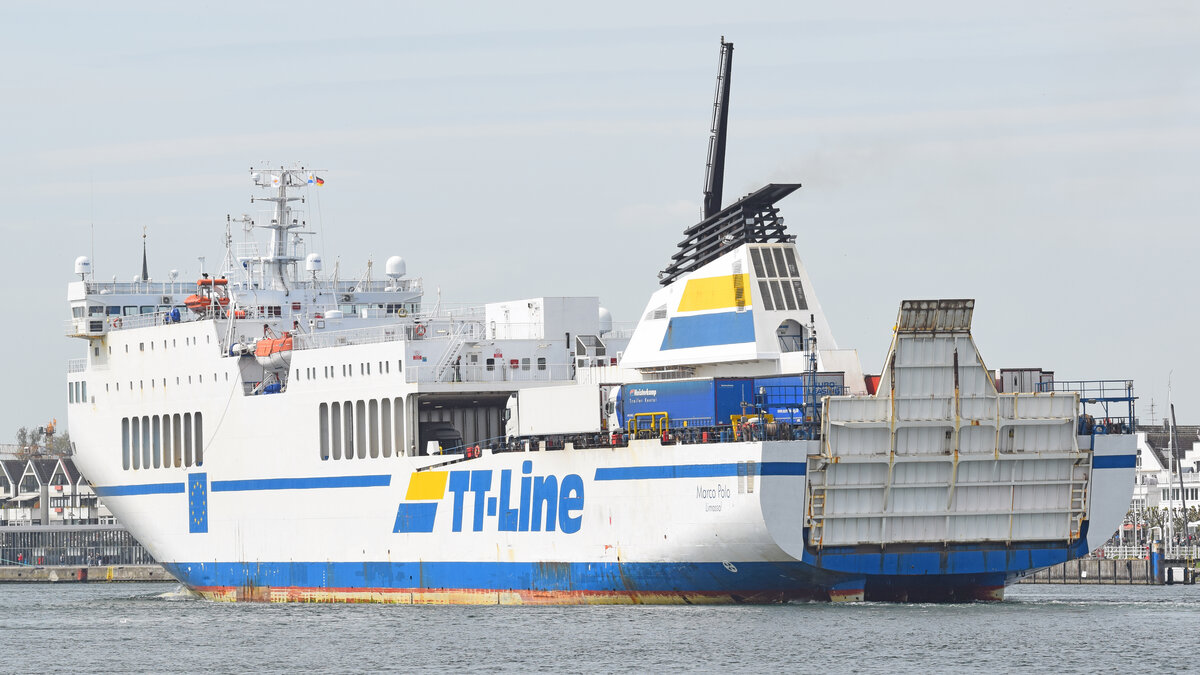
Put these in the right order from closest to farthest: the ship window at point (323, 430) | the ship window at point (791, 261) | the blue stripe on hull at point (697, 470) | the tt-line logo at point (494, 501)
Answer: the blue stripe on hull at point (697, 470) → the tt-line logo at point (494, 501) → the ship window at point (791, 261) → the ship window at point (323, 430)

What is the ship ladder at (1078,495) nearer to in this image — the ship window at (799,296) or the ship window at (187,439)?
the ship window at (799,296)

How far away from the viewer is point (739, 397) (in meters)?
48.1

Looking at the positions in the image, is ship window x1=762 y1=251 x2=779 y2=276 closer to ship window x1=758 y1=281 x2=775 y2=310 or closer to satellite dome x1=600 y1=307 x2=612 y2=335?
ship window x1=758 y1=281 x2=775 y2=310

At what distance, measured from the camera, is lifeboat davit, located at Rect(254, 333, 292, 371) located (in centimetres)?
6059

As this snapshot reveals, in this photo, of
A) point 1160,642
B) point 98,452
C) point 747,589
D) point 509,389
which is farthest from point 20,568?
point 1160,642

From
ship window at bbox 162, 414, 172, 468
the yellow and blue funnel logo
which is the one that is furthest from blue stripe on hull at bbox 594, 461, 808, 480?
ship window at bbox 162, 414, 172, 468

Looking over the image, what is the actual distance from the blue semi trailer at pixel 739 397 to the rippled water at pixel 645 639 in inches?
173

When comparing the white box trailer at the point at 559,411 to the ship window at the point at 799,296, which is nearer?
the ship window at the point at 799,296

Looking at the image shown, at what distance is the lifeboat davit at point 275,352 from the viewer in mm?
60594

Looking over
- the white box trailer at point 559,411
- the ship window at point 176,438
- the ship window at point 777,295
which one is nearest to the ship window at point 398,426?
the white box trailer at point 559,411

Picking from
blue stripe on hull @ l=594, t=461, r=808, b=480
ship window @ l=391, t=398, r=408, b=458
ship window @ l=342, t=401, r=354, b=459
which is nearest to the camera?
blue stripe on hull @ l=594, t=461, r=808, b=480

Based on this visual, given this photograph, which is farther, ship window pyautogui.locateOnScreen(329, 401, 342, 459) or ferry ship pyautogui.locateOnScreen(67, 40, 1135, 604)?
ship window pyautogui.locateOnScreen(329, 401, 342, 459)

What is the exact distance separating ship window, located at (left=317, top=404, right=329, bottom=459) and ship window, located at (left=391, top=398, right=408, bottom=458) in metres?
3.00

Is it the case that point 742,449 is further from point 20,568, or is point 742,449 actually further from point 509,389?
point 20,568
